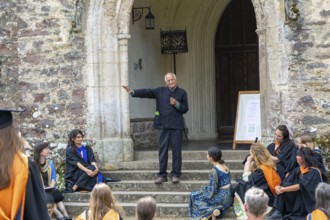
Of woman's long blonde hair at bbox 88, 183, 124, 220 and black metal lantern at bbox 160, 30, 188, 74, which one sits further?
black metal lantern at bbox 160, 30, 188, 74

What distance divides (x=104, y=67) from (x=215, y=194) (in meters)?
3.48

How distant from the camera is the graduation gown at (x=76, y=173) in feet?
37.9

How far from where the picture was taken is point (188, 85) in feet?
51.1

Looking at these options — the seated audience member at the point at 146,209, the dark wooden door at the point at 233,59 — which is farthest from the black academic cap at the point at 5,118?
the dark wooden door at the point at 233,59

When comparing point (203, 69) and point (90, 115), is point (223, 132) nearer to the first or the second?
point (203, 69)

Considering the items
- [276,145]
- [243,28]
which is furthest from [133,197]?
[243,28]

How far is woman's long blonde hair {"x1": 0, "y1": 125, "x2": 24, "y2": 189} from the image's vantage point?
364cm

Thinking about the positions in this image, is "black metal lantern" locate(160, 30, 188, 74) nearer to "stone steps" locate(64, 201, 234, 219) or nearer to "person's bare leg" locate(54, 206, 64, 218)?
"stone steps" locate(64, 201, 234, 219)

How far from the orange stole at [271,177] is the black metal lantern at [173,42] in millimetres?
5586

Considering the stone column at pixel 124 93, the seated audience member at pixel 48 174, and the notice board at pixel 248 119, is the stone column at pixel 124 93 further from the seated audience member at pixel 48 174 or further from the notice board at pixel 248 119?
the seated audience member at pixel 48 174

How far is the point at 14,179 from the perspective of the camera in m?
3.67

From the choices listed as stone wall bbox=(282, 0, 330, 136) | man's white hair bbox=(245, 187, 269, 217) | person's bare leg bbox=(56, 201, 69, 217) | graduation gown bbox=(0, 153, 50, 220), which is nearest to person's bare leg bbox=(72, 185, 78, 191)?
person's bare leg bbox=(56, 201, 69, 217)

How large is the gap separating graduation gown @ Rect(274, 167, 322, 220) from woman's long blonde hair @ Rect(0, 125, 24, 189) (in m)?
6.32

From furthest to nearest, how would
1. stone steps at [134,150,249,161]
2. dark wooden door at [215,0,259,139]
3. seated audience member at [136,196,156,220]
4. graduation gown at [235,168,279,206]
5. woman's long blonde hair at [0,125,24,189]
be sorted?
dark wooden door at [215,0,259,139]
stone steps at [134,150,249,161]
graduation gown at [235,168,279,206]
seated audience member at [136,196,156,220]
woman's long blonde hair at [0,125,24,189]
